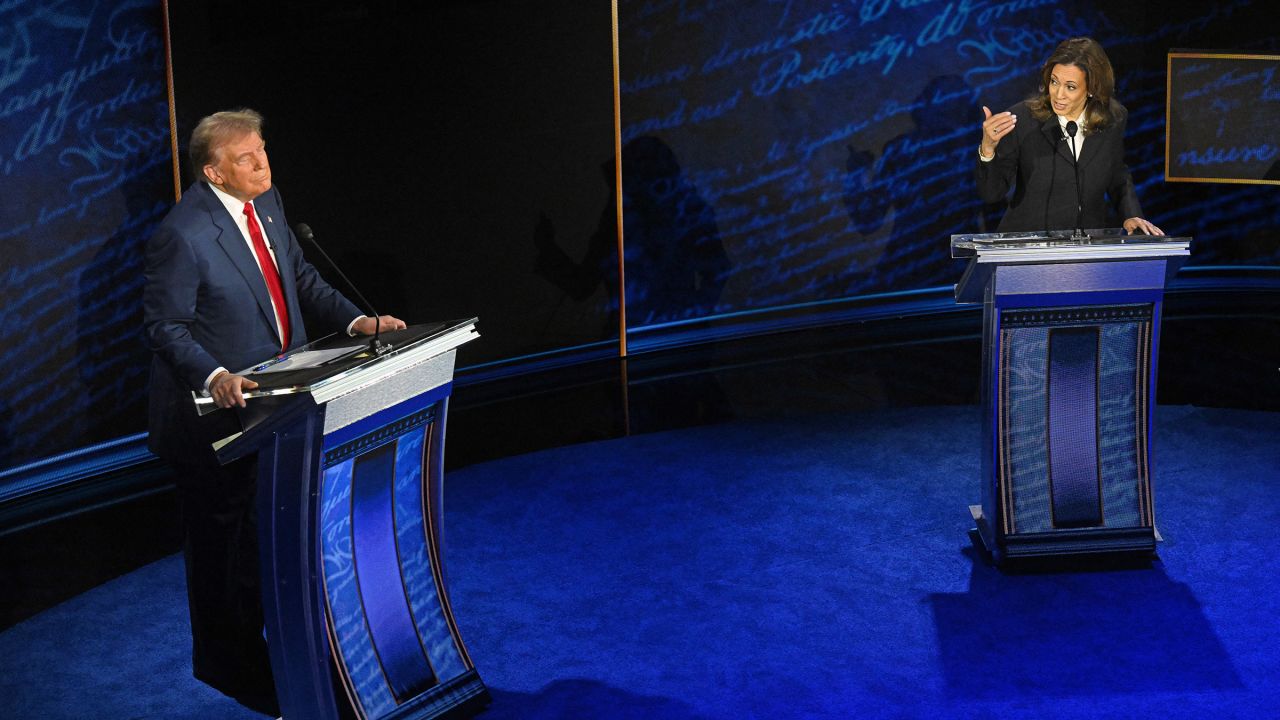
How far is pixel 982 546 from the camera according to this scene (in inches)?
157

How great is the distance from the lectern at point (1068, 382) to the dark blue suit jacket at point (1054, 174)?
11.6 inches

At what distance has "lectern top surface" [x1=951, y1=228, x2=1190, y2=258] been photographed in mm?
3445

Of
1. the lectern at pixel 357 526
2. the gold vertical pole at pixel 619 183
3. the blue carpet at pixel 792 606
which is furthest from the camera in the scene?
the gold vertical pole at pixel 619 183

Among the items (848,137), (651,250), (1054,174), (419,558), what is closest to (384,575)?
(419,558)

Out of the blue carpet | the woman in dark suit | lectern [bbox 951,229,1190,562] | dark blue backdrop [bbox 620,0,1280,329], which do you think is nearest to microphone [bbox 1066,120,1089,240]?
the woman in dark suit

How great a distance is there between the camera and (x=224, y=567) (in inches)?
111

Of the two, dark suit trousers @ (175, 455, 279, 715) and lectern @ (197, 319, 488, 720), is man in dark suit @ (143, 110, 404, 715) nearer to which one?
dark suit trousers @ (175, 455, 279, 715)

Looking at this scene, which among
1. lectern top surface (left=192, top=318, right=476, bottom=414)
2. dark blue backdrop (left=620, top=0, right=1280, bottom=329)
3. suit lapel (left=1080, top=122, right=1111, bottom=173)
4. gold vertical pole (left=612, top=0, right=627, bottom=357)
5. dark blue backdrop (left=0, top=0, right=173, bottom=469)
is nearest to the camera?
lectern top surface (left=192, top=318, right=476, bottom=414)

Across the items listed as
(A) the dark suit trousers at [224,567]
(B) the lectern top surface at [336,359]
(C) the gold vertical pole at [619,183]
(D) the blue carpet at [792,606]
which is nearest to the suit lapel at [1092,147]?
(D) the blue carpet at [792,606]

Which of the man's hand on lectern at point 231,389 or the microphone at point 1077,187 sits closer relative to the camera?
the man's hand on lectern at point 231,389

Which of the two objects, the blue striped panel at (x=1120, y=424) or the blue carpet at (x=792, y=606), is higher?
the blue striped panel at (x=1120, y=424)

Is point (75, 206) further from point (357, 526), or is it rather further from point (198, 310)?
point (357, 526)

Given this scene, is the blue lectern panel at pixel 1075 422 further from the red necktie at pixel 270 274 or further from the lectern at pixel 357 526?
the red necktie at pixel 270 274

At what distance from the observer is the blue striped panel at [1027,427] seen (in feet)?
11.9
